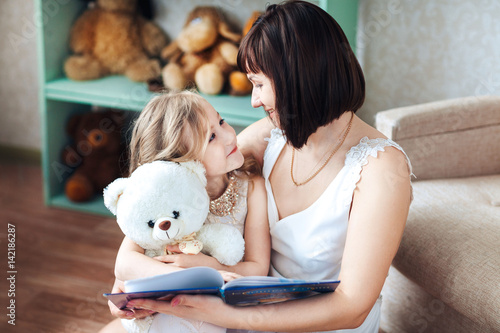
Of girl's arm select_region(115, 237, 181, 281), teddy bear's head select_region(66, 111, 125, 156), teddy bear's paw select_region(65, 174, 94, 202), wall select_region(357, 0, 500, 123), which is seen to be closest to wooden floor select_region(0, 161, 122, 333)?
teddy bear's paw select_region(65, 174, 94, 202)

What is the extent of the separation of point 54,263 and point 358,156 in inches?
58.4

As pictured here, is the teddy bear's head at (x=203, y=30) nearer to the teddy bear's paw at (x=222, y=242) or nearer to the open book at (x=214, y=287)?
the teddy bear's paw at (x=222, y=242)

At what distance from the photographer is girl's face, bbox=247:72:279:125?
3.42ft

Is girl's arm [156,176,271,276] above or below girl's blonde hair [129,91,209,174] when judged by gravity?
below

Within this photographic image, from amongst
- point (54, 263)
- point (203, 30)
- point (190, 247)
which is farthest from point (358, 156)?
point (54, 263)

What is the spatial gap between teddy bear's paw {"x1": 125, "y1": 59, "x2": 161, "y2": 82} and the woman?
1.43 meters

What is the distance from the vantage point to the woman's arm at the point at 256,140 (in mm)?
1310

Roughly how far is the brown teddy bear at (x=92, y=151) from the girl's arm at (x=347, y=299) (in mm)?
1669

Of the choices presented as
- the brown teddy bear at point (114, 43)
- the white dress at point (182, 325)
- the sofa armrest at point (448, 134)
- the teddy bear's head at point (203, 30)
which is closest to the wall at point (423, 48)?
the teddy bear's head at point (203, 30)

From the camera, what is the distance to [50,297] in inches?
75.3

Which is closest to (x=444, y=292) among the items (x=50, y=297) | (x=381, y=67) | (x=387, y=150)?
(x=387, y=150)

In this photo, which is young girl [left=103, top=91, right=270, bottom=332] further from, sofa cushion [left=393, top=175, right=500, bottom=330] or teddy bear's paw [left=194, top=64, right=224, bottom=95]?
teddy bear's paw [left=194, top=64, right=224, bottom=95]

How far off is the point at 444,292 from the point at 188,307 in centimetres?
65

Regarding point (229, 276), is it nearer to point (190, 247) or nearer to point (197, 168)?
point (190, 247)
